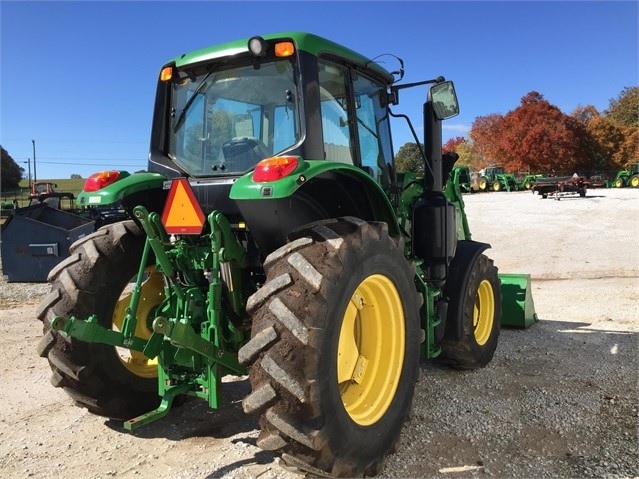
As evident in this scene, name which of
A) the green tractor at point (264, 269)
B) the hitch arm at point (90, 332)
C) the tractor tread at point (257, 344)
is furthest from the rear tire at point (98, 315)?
the tractor tread at point (257, 344)

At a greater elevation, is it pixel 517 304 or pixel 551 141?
pixel 551 141

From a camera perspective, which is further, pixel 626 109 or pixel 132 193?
pixel 626 109

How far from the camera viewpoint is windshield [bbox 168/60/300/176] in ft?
10.5

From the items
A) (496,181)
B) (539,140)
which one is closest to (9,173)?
(496,181)

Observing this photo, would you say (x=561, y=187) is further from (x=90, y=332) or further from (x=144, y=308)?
(x=90, y=332)

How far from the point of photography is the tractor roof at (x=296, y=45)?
3.12 meters

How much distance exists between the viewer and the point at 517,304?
600 centimetres

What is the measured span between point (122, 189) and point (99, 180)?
0.23 meters

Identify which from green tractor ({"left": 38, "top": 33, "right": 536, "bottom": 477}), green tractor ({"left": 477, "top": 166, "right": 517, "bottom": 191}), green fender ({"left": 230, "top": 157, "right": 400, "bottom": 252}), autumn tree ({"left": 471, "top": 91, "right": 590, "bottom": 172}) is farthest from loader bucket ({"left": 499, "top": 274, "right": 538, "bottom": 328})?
autumn tree ({"left": 471, "top": 91, "right": 590, "bottom": 172})

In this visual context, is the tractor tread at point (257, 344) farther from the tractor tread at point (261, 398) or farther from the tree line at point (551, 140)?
the tree line at point (551, 140)

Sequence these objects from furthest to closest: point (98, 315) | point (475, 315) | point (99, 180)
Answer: point (475, 315) → point (98, 315) → point (99, 180)

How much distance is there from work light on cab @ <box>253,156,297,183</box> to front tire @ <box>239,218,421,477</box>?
0.35 m

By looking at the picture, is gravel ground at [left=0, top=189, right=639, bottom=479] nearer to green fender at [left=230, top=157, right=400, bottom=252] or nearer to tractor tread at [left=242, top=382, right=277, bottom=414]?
tractor tread at [left=242, top=382, right=277, bottom=414]

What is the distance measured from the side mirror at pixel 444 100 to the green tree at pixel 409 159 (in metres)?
0.34
